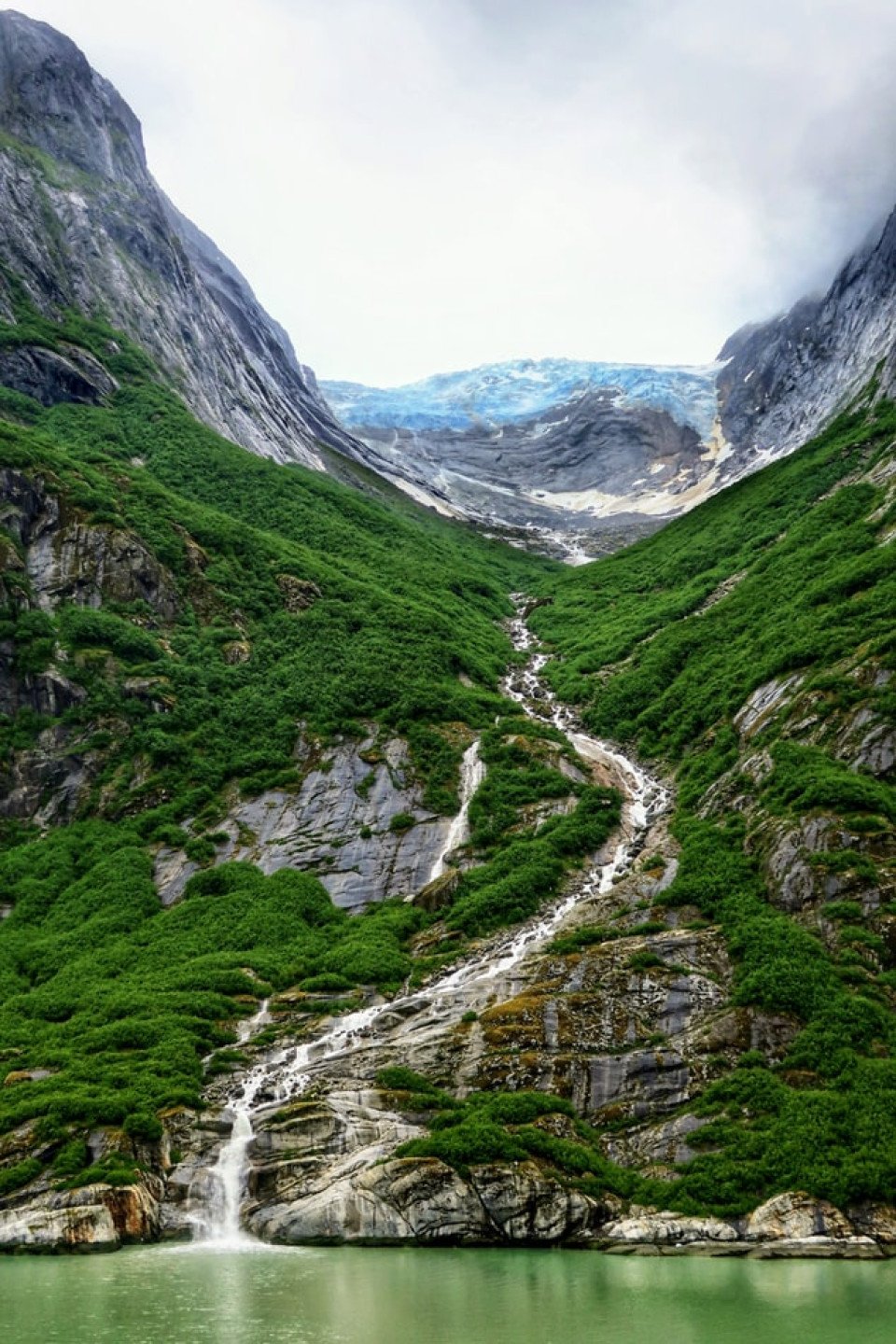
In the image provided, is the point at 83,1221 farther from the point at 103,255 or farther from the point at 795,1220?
the point at 103,255

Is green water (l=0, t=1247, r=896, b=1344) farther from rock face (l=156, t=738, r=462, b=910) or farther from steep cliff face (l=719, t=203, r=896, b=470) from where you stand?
steep cliff face (l=719, t=203, r=896, b=470)

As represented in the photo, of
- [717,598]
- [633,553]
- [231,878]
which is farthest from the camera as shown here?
[633,553]

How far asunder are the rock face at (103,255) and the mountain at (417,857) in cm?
277

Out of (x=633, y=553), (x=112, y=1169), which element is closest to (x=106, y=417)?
(x=633, y=553)

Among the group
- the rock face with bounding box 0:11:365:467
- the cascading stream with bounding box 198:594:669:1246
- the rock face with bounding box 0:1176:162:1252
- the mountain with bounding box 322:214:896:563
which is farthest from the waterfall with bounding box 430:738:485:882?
the mountain with bounding box 322:214:896:563

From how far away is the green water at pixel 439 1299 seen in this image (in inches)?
819

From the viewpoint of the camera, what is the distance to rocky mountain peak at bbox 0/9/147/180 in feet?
469

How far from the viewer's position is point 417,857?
5844cm

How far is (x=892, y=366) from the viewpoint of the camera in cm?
11156

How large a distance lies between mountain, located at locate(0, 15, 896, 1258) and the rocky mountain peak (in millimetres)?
32863

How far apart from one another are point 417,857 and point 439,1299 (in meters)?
35.0

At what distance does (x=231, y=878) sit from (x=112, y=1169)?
959 inches

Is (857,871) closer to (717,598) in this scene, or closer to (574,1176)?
(574,1176)

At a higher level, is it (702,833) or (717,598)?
(717,598)
